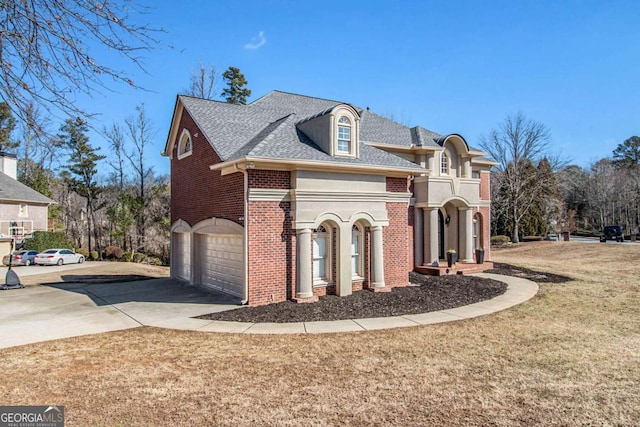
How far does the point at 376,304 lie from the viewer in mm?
12711

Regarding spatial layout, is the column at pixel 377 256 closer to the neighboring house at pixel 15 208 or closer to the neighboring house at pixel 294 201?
the neighboring house at pixel 294 201

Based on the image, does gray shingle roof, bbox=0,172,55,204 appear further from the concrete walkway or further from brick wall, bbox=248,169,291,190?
brick wall, bbox=248,169,291,190

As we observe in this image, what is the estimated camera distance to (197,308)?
1245cm

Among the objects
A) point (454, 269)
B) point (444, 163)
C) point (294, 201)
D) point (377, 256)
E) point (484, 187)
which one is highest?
point (444, 163)

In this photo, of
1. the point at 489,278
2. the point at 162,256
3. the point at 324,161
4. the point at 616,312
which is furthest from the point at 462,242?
the point at 162,256

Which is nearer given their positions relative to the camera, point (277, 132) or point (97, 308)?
point (97, 308)

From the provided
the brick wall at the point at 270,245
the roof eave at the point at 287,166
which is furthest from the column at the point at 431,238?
the brick wall at the point at 270,245

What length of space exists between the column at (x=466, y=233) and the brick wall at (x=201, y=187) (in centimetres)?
1245

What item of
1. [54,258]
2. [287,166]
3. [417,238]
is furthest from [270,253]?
[54,258]

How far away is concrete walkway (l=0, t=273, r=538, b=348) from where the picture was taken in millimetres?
10180

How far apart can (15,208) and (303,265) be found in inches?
1330

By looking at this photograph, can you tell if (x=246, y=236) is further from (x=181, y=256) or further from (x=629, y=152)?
(x=629, y=152)

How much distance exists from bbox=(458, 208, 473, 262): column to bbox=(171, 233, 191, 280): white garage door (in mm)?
13333

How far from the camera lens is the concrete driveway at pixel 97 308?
10336 mm
